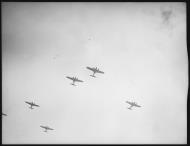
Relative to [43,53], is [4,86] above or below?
below

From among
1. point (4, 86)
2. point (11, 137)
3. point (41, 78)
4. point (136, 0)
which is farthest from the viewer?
point (41, 78)

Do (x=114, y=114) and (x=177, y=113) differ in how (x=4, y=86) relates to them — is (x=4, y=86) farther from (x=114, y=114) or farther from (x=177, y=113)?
(x=177, y=113)

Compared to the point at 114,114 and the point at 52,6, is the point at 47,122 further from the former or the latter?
the point at 52,6

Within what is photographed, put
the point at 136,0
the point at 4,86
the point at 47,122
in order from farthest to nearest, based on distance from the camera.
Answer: the point at 47,122
the point at 4,86
the point at 136,0

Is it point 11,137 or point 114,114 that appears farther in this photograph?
point 114,114

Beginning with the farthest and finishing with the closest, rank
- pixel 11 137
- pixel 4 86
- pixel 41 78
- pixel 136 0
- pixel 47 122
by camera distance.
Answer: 1. pixel 41 78
2. pixel 47 122
3. pixel 4 86
4. pixel 11 137
5. pixel 136 0

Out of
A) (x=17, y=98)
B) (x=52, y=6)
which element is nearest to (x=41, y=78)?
(x=17, y=98)

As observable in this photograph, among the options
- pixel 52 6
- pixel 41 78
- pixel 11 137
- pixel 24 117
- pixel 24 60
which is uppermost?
pixel 52 6

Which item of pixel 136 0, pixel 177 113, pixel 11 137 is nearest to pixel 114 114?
pixel 177 113

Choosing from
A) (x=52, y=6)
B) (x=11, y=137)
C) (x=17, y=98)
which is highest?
(x=52, y=6)

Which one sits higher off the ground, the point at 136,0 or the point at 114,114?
the point at 136,0
